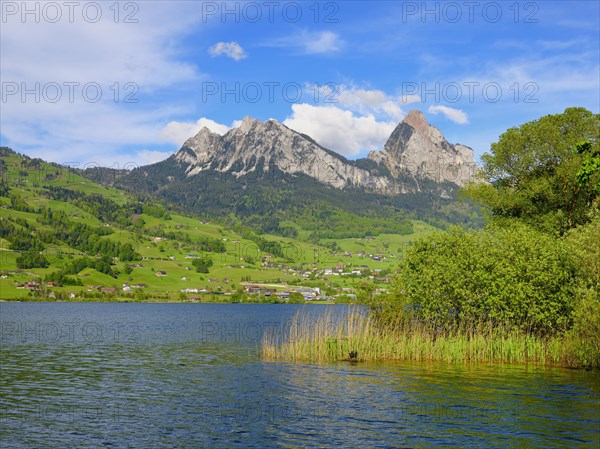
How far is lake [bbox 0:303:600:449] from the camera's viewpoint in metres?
26.1

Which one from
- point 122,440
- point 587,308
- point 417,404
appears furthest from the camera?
point 587,308

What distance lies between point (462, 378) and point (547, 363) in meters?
9.66

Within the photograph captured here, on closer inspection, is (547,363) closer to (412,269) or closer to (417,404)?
(412,269)

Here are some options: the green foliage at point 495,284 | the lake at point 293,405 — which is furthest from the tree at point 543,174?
the lake at point 293,405

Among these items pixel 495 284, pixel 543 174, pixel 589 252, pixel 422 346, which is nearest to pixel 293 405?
pixel 422 346

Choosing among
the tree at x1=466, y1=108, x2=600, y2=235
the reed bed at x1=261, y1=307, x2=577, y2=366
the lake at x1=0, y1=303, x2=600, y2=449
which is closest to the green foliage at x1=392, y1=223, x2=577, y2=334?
the reed bed at x1=261, y1=307, x2=577, y2=366

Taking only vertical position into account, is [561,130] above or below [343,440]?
above

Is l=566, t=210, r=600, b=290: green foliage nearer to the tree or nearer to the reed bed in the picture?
the reed bed

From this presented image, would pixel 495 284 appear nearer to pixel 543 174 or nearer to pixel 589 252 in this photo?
pixel 589 252

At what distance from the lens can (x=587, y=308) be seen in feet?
128

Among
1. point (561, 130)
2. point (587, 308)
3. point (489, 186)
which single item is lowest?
point (587, 308)

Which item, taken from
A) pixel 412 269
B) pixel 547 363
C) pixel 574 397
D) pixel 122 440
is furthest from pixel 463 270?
→ pixel 122 440

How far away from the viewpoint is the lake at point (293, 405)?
2609 cm

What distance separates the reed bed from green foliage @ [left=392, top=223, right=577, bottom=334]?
1.24m
